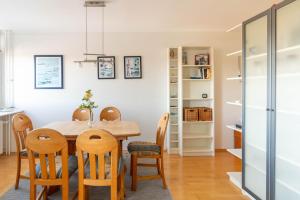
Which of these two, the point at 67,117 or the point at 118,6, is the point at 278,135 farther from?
the point at 67,117

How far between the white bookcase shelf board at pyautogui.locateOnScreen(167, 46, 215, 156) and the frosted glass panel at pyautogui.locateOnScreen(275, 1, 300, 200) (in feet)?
8.95

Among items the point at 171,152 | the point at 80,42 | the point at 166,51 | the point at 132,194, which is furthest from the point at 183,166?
the point at 80,42

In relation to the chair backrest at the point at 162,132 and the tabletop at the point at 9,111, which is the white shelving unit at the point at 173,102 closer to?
the chair backrest at the point at 162,132

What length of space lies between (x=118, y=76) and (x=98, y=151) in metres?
3.09

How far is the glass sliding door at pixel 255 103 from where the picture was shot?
2912mm

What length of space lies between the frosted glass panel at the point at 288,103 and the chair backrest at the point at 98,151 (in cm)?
152

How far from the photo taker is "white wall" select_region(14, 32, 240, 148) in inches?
215

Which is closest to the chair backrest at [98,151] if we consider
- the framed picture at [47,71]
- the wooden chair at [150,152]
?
the wooden chair at [150,152]

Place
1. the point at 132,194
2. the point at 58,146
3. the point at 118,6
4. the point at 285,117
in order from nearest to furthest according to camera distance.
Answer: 1. the point at 285,117
2. the point at 58,146
3. the point at 132,194
4. the point at 118,6

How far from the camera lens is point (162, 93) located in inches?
220

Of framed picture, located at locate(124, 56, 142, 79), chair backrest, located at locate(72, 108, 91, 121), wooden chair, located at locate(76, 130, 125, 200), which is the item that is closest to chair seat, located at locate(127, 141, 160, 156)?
wooden chair, located at locate(76, 130, 125, 200)

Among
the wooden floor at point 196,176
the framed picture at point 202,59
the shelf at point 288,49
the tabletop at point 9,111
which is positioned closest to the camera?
the shelf at point 288,49

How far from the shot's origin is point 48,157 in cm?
273

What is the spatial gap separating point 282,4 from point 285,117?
39.7 inches
